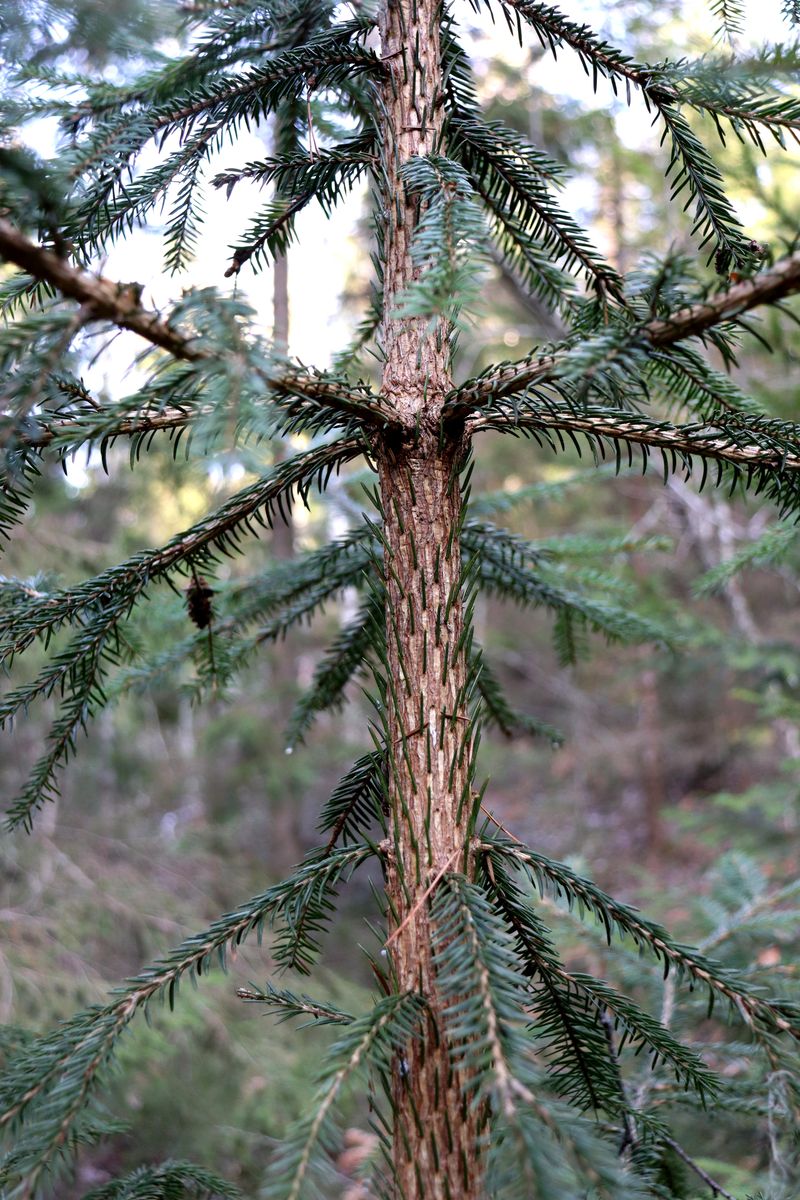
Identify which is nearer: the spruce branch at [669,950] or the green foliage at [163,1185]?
the spruce branch at [669,950]

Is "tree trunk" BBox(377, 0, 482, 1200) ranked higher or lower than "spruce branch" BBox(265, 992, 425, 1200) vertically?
higher

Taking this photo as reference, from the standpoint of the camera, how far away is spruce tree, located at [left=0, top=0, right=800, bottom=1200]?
1056mm

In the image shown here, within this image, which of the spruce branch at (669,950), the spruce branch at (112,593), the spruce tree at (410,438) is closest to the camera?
the spruce tree at (410,438)

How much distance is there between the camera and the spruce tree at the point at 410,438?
1.06 m

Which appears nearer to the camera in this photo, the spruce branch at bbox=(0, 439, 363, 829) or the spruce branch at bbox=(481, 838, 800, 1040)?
the spruce branch at bbox=(481, 838, 800, 1040)

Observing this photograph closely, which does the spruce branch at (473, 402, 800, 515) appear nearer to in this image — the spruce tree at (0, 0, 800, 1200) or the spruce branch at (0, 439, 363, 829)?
the spruce tree at (0, 0, 800, 1200)

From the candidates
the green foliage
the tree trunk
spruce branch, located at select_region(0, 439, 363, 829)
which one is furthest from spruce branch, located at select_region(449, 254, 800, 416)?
the green foliage

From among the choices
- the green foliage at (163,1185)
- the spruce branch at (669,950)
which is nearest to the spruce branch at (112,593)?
the spruce branch at (669,950)

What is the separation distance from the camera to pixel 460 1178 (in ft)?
4.25

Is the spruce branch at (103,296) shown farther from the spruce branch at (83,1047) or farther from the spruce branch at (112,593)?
the spruce branch at (83,1047)

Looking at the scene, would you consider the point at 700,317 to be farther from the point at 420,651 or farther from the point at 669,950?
the point at 669,950

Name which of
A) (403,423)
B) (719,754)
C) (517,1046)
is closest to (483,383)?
(403,423)

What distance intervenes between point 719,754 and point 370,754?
1372 centimetres

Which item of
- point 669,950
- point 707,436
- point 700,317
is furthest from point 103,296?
point 669,950
